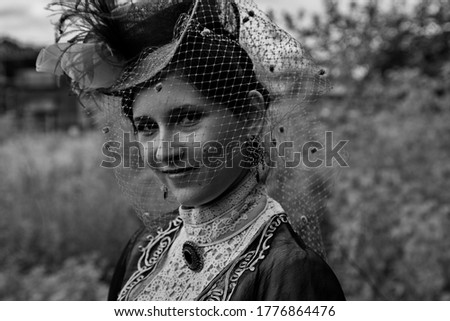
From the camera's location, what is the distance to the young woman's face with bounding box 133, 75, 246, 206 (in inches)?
53.8

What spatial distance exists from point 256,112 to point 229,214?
27cm

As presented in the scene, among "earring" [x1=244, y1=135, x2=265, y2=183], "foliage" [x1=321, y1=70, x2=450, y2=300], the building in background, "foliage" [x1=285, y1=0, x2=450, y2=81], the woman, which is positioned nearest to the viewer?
the woman

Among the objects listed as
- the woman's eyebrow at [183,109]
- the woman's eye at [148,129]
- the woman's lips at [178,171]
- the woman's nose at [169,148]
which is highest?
the woman's eyebrow at [183,109]

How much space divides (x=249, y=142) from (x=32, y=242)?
3.82 metres

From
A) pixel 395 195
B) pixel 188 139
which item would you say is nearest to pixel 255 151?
pixel 188 139

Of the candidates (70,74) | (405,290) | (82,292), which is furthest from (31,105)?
(70,74)

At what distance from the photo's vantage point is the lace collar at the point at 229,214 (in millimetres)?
1449

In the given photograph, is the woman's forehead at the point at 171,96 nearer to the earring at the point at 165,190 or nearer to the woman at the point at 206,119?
the woman at the point at 206,119

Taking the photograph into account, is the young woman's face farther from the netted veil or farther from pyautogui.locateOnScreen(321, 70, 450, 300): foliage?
pyautogui.locateOnScreen(321, 70, 450, 300): foliage

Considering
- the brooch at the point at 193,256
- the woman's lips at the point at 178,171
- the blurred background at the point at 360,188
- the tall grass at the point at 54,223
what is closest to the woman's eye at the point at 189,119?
the woman's lips at the point at 178,171

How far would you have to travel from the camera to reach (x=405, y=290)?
3705 mm

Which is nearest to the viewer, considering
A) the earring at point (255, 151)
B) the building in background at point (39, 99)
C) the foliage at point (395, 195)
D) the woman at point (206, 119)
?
the woman at point (206, 119)

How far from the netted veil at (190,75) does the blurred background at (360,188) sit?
60.7 inches

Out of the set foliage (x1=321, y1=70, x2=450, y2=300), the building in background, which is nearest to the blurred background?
foliage (x1=321, y1=70, x2=450, y2=300)
